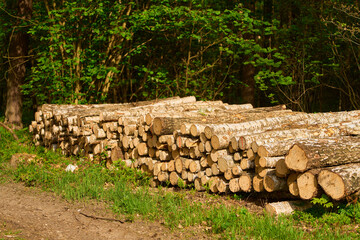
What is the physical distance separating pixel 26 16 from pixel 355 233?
43.5ft

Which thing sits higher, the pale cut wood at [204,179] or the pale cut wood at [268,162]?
the pale cut wood at [268,162]

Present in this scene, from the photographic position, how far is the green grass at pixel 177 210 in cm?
488

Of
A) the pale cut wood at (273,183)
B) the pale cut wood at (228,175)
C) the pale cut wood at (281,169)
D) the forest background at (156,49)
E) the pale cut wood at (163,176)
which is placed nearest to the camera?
the pale cut wood at (281,169)

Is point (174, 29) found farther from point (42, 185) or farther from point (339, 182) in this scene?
point (339, 182)

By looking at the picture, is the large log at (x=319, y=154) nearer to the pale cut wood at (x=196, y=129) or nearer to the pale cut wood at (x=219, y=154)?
the pale cut wood at (x=219, y=154)

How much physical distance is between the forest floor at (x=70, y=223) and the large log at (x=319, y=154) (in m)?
1.09

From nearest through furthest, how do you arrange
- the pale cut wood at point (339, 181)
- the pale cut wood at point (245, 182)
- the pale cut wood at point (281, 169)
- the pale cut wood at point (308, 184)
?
1. the pale cut wood at point (339, 181)
2. the pale cut wood at point (308, 184)
3. the pale cut wood at point (281, 169)
4. the pale cut wood at point (245, 182)

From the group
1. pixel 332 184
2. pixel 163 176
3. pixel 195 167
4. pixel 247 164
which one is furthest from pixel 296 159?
pixel 163 176

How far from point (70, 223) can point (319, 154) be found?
3812mm

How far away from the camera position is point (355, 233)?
481 centimetres

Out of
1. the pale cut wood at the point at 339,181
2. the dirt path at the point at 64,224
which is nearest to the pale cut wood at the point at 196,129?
the dirt path at the point at 64,224

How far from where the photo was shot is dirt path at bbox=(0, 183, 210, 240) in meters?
5.01

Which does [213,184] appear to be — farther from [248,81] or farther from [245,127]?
[248,81]

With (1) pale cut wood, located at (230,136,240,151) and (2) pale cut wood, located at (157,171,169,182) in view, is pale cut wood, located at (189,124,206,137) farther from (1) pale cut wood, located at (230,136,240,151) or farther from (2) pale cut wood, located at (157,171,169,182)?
(2) pale cut wood, located at (157,171,169,182)
